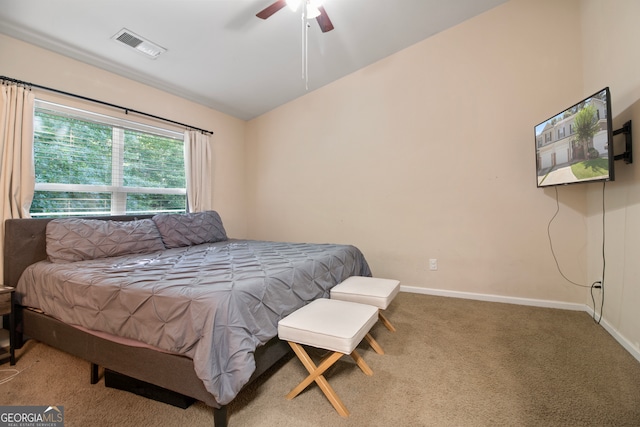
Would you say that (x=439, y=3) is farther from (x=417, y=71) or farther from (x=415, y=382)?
(x=415, y=382)

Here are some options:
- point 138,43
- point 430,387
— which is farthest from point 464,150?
point 138,43

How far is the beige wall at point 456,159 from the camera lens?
9.09 feet

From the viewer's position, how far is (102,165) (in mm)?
2949

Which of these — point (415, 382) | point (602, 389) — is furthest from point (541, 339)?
point (415, 382)

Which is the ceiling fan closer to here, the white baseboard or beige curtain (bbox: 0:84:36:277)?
beige curtain (bbox: 0:84:36:277)

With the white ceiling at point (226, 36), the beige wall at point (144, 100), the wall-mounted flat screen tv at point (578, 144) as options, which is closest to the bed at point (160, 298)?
the beige wall at point (144, 100)

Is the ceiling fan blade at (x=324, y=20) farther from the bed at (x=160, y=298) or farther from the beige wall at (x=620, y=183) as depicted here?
the beige wall at (x=620, y=183)

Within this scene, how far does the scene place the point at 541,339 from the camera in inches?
83.6

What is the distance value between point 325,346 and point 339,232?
8.21 feet

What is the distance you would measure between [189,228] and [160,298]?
1.94 metres

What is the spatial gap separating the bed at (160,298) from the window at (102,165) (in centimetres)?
45

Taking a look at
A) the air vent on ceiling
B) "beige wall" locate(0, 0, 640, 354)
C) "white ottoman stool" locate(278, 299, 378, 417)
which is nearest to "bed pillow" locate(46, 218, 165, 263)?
"beige wall" locate(0, 0, 640, 354)

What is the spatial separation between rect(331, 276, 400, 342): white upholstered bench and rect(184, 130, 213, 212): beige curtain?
246 centimetres

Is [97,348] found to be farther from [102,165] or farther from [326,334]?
[102,165]
